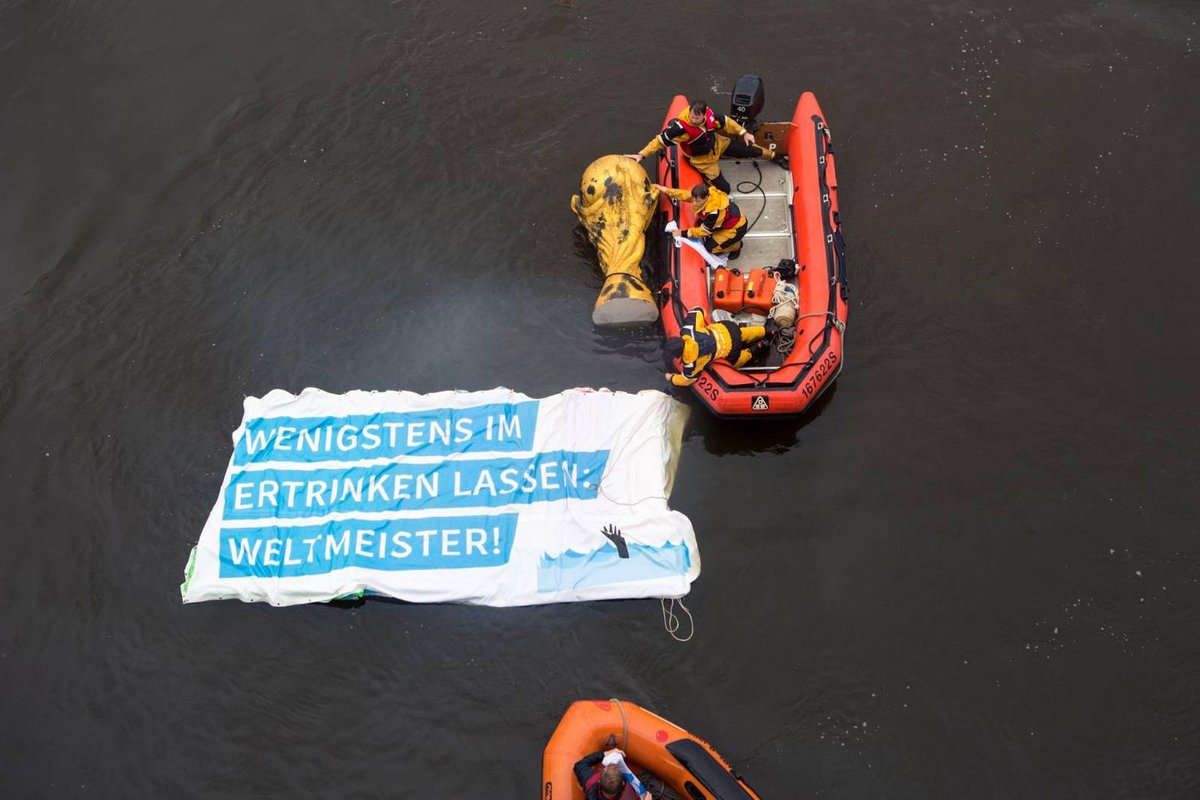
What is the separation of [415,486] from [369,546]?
667 millimetres

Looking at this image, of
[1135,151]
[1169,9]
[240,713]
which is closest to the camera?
[240,713]

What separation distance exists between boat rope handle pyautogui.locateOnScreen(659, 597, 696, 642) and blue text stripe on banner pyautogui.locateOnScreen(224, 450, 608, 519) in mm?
1134

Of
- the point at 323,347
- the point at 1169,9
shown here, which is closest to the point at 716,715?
the point at 323,347

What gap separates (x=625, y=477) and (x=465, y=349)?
7.49 feet

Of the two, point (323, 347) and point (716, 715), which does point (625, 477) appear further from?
point (323, 347)

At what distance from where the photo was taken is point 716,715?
7648mm

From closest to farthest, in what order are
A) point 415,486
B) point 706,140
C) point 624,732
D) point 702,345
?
1. point 624,732
2. point 702,345
3. point 415,486
4. point 706,140

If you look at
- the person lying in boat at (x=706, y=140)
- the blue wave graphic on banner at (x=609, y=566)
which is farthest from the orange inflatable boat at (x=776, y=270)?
the blue wave graphic on banner at (x=609, y=566)

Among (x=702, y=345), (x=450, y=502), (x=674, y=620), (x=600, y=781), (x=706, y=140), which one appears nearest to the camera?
(x=600, y=781)

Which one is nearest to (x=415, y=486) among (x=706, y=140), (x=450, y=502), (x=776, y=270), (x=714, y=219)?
(x=450, y=502)

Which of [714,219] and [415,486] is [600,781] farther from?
[714,219]

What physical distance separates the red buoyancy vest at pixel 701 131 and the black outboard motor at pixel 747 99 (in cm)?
46

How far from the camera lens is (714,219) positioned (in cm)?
898

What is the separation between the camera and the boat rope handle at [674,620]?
26.2ft
